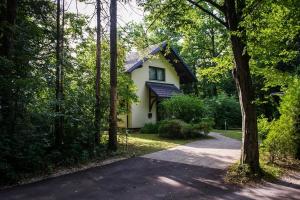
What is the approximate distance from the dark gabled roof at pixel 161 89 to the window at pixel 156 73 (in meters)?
0.59

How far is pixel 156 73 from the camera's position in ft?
78.4

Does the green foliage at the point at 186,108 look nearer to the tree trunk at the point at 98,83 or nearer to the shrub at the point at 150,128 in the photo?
the shrub at the point at 150,128

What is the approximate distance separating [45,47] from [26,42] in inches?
49.6

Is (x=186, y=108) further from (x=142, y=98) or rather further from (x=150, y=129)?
(x=142, y=98)

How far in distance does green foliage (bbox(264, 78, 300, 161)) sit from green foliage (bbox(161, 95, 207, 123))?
9.08 metres

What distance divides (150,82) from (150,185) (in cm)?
1614

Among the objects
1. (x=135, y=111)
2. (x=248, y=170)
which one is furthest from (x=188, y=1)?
(x=135, y=111)

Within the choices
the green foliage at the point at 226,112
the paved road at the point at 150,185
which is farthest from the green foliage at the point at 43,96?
the green foliage at the point at 226,112

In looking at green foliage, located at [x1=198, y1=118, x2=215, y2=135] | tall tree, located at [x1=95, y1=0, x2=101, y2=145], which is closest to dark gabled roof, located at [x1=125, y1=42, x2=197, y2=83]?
green foliage, located at [x1=198, y1=118, x2=215, y2=135]

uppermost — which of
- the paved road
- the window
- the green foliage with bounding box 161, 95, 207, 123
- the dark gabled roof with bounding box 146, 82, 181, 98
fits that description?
the window

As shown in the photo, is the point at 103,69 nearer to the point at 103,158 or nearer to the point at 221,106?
the point at 103,158

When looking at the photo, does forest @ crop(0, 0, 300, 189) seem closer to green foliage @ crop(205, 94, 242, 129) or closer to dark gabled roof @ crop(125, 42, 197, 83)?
dark gabled roof @ crop(125, 42, 197, 83)

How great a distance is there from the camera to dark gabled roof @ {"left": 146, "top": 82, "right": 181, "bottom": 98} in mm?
22062

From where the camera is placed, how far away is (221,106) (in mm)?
27031
